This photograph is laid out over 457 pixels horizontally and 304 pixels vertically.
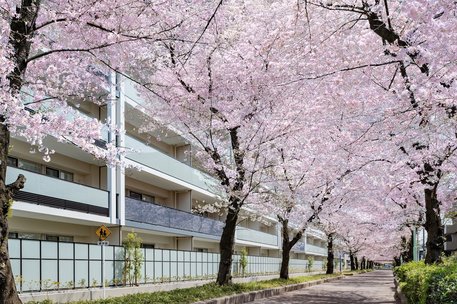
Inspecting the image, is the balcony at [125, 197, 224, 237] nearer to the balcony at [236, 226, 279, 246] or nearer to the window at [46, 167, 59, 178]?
the window at [46, 167, 59, 178]

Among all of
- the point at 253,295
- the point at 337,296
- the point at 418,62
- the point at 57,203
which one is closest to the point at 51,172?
the point at 57,203

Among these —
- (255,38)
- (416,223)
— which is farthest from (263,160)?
(416,223)

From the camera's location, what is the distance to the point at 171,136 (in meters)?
27.6

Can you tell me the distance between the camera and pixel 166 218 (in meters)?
25.5

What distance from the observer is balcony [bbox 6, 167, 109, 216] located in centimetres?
1600

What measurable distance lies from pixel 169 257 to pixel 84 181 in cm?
540

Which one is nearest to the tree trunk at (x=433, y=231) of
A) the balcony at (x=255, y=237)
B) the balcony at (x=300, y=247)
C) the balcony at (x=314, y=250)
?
the balcony at (x=255, y=237)

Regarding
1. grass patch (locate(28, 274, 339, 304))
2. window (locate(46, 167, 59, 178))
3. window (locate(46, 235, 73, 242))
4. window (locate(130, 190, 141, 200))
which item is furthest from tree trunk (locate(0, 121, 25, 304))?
window (locate(130, 190, 141, 200))

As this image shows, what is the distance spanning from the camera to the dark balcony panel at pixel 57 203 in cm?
1600

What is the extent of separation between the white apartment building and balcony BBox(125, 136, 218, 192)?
0.05m

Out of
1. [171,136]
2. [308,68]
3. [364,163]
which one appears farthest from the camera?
[171,136]

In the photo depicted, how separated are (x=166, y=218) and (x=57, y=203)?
8572mm

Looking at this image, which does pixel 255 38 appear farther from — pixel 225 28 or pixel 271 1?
pixel 271 1

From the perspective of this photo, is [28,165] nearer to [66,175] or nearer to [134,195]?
[66,175]
